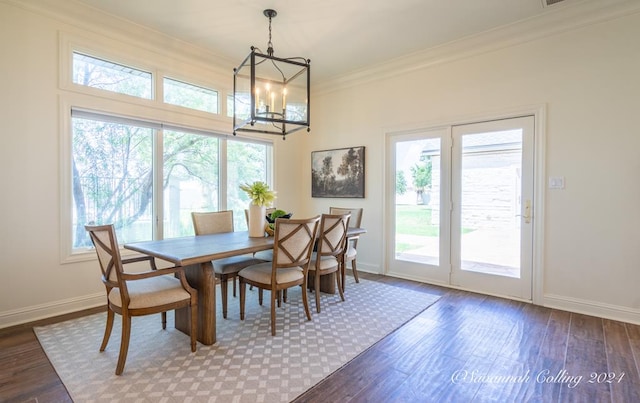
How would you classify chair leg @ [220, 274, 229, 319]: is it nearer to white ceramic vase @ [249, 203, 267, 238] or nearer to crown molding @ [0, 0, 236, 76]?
white ceramic vase @ [249, 203, 267, 238]

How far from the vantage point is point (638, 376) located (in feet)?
6.67

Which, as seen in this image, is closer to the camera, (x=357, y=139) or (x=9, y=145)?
(x=9, y=145)

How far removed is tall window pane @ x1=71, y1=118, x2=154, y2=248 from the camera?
3.27m

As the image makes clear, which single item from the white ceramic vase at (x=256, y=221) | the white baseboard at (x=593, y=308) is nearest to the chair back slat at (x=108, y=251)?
the white ceramic vase at (x=256, y=221)

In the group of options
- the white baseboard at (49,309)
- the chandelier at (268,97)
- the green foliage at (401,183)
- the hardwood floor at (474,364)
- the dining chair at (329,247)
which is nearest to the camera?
the hardwood floor at (474,364)

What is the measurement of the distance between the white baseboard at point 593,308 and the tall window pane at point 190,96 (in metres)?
4.56

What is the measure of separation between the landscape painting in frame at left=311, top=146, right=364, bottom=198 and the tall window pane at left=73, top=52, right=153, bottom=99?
2.59 meters

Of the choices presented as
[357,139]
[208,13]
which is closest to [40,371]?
[208,13]

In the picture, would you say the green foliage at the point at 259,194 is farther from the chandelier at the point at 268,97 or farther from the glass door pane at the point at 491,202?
the glass door pane at the point at 491,202

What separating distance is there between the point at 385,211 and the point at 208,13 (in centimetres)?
318

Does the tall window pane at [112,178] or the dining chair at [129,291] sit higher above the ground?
the tall window pane at [112,178]

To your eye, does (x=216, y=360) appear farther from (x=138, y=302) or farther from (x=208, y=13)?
(x=208, y=13)

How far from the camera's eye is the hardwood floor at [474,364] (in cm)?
187

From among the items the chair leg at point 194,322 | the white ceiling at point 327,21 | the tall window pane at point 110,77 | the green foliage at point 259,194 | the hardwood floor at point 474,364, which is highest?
the white ceiling at point 327,21
